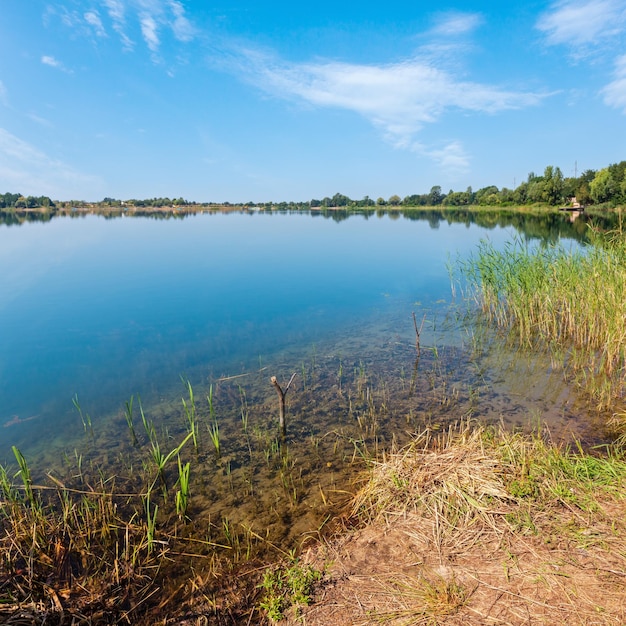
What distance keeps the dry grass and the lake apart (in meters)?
1.16

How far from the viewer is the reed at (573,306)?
8477mm

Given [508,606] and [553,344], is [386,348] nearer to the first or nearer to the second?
[553,344]

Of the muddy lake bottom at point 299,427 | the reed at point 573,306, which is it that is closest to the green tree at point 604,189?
the reed at point 573,306

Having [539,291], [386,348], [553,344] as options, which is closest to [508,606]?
[386,348]

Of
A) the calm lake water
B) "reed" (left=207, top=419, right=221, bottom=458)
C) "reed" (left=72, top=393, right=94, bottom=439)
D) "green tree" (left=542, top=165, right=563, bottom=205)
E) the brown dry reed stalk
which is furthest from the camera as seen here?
"green tree" (left=542, top=165, right=563, bottom=205)

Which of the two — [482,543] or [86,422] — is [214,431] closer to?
[86,422]

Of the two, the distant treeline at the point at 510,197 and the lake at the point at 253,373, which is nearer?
the lake at the point at 253,373

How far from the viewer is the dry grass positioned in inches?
118

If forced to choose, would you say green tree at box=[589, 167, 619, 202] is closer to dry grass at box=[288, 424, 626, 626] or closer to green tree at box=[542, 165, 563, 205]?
green tree at box=[542, 165, 563, 205]

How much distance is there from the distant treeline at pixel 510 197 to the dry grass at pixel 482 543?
6138 centimetres

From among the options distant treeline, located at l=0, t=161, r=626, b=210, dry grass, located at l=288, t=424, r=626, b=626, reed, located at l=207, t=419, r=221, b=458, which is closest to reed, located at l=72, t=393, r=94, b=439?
reed, located at l=207, t=419, r=221, b=458

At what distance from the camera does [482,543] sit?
368cm

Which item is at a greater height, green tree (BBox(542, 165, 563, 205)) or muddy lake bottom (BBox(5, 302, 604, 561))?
green tree (BBox(542, 165, 563, 205))

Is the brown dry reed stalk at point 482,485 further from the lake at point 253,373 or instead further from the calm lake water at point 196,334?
the calm lake water at point 196,334
